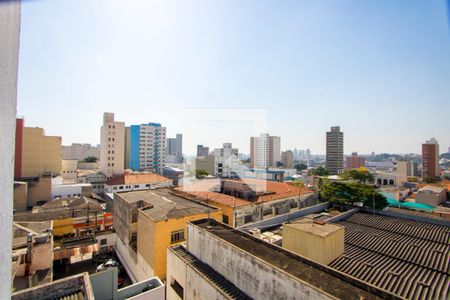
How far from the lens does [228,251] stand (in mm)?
6105

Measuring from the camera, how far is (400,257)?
6.98 meters

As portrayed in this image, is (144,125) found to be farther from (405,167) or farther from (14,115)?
(405,167)

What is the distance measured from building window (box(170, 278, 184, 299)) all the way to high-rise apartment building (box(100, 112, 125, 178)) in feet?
90.0

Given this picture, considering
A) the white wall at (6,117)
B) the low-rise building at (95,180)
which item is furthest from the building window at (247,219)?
the low-rise building at (95,180)

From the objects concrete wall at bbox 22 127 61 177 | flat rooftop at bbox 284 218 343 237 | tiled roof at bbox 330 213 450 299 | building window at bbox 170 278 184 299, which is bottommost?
building window at bbox 170 278 184 299

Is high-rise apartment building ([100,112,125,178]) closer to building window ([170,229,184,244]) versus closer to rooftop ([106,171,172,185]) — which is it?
rooftop ([106,171,172,185])

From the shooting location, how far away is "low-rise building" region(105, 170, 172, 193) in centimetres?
2593

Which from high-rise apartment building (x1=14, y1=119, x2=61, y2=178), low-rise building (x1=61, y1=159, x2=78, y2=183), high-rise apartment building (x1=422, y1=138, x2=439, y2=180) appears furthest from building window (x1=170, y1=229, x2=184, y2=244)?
high-rise apartment building (x1=422, y1=138, x2=439, y2=180)

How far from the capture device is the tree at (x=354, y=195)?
16.2m

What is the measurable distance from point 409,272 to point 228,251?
16.3ft

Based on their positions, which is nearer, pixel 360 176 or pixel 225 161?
pixel 225 161

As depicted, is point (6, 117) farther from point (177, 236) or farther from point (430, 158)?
point (430, 158)

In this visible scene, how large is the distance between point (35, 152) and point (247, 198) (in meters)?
26.8

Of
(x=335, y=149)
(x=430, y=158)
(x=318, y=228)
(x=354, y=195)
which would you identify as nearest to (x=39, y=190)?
(x=318, y=228)
